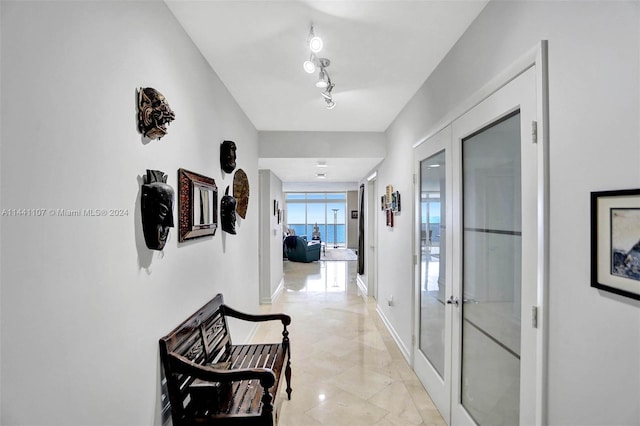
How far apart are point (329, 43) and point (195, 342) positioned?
83.0 inches

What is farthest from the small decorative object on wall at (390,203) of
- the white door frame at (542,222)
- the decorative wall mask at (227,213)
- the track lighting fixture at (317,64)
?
the white door frame at (542,222)

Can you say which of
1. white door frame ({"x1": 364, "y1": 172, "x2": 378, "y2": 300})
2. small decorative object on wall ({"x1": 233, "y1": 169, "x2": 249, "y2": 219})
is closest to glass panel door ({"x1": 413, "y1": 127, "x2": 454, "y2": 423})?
small decorative object on wall ({"x1": 233, "y1": 169, "x2": 249, "y2": 219})

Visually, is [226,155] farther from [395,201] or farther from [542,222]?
[542,222]

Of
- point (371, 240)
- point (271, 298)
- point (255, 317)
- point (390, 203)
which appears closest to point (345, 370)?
point (255, 317)

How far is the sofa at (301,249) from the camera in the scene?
29.9 ft

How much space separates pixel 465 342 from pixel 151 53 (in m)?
2.45

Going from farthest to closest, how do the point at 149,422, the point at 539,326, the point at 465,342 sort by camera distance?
the point at 465,342 → the point at 149,422 → the point at 539,326

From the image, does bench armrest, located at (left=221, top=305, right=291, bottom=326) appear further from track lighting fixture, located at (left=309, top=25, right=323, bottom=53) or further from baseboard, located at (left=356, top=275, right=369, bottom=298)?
baseboard, located at (left=356, top=275, right=369, bottom=298)

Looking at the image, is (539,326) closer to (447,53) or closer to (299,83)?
(447,53)

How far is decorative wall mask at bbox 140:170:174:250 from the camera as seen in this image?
1.39m

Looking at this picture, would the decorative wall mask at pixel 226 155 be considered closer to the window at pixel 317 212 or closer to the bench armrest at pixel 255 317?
the bench armrest at pixel 255 317

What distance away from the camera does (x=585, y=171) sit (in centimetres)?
103

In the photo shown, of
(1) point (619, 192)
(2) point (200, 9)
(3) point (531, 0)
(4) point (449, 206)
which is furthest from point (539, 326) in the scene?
(2) point (200, 9)

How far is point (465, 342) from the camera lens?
1979mm
